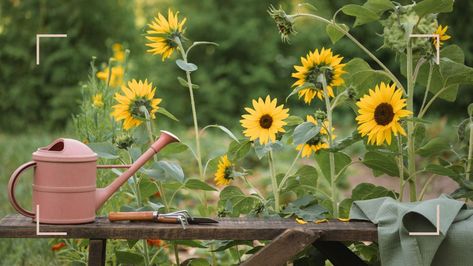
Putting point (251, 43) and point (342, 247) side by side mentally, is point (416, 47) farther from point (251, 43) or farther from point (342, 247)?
point (251, 43)

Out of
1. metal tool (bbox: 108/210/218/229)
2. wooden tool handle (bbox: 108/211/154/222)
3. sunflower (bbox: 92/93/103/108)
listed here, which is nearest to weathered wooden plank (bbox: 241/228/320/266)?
metal tool (bbox: 108/210/218/229)

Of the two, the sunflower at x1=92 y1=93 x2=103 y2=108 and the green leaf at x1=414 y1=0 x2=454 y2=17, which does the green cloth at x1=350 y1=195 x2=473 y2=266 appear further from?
the sunflower at x1=92 y1=93 x2=103 y2=108

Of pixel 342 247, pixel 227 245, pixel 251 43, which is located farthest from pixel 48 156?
pixel 251 43

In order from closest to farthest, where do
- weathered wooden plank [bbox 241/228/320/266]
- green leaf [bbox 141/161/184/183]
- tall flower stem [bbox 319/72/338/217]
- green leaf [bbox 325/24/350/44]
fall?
weathered wooden plank [bbox 241/228/320/266] < green leaf [bbox 141/161/184/183] < tall flower stem [bbox 319/72/338/217] < green leaf [bbox 325/24/350/44]

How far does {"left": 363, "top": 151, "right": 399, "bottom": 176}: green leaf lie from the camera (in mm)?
2379

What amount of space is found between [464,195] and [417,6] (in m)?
0.57

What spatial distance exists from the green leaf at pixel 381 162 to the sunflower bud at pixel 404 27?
33 centimetres

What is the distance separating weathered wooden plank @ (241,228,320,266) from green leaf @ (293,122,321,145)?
1.00ft

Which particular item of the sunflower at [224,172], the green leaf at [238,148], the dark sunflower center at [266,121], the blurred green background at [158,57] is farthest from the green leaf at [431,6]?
the blurred green background at [158,57]

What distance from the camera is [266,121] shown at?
2.25 meters

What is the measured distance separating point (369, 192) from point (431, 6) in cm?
60

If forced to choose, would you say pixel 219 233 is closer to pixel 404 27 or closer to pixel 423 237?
pixel 423 237

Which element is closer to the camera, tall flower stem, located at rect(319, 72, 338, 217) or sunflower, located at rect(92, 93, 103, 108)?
tall flower stem, located at rect(319, 72, 338, 217)

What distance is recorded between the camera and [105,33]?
7.60 m
